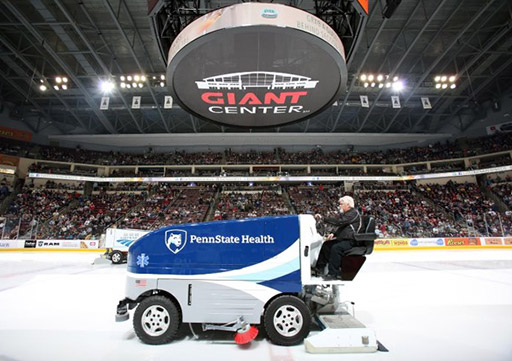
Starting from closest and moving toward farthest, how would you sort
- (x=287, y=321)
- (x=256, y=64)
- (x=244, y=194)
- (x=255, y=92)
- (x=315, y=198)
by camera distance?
(x=287, y=321) < (x=256, y=64) < (x=255, y=92) < (x=315, y=198) < (x=244, y=194)

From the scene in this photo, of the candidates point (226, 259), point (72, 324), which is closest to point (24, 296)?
point (72, 324)

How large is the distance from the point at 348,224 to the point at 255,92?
399 cm

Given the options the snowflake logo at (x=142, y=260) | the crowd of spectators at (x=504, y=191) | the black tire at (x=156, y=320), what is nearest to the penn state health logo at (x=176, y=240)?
the snowflake logo at (x=142, y=260)

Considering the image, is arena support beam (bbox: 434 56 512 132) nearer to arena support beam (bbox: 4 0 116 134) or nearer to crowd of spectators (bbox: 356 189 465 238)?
crowd of spectators (bbox: 356 189 465 238)

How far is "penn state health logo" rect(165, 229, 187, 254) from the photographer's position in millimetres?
2830

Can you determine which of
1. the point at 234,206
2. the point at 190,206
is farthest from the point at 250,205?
the point at 190,206

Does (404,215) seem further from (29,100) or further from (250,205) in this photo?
(29,100)

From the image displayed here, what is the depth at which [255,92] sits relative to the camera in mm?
5797

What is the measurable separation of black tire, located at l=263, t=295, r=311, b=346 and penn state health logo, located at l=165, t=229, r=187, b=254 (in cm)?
116

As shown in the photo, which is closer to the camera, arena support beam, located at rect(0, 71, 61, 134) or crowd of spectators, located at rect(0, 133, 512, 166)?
arena support beam, located at rect(0, 71, 61, 134)

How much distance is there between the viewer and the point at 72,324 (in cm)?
330

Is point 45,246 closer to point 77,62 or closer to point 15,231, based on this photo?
point 15,231

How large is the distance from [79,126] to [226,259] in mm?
29410

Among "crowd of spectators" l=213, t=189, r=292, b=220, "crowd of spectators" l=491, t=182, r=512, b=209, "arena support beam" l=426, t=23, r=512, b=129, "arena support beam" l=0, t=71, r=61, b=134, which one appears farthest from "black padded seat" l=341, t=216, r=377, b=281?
"arena support beam" l=0, t=71, r=61, b=134
